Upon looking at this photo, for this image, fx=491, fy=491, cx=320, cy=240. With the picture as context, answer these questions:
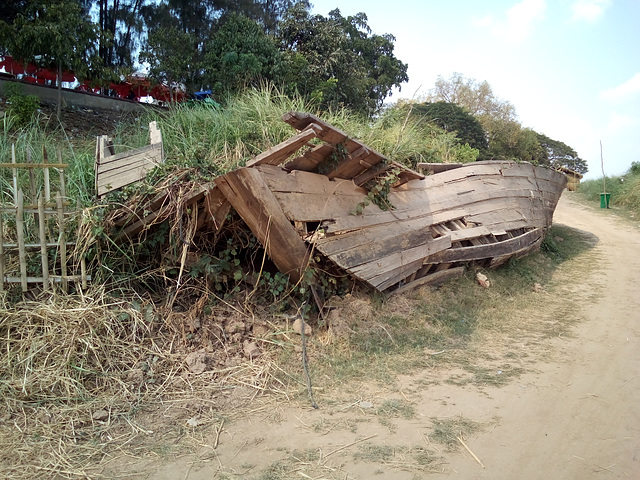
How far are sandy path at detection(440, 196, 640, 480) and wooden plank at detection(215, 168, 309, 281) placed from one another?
2.21 m

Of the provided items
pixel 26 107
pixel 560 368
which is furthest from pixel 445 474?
pixel 26 107

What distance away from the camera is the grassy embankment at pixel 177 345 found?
360cm

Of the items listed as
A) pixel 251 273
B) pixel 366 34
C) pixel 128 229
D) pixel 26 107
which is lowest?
pixel 251 273


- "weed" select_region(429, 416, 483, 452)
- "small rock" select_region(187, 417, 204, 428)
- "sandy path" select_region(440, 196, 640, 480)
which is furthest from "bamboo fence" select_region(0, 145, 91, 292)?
"sandy path" select_region(440, 196, 640, 480)

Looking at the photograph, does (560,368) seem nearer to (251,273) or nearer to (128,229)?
(251,273)

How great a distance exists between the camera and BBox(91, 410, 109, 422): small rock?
370 cm

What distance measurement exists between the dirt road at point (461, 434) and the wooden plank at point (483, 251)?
5.58ft

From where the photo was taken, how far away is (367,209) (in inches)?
226

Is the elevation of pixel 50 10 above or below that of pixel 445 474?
above

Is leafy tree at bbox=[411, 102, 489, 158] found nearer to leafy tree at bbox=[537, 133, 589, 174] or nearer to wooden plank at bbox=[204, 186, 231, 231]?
leafy tree at bbox=[537, 133, 589, 174]

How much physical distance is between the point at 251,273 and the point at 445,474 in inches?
116

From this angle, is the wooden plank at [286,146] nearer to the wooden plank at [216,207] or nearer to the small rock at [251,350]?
the wooden plank at [216,207]

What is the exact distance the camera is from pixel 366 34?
21.7 metres

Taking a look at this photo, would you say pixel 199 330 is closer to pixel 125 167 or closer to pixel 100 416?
pixel 100 416
